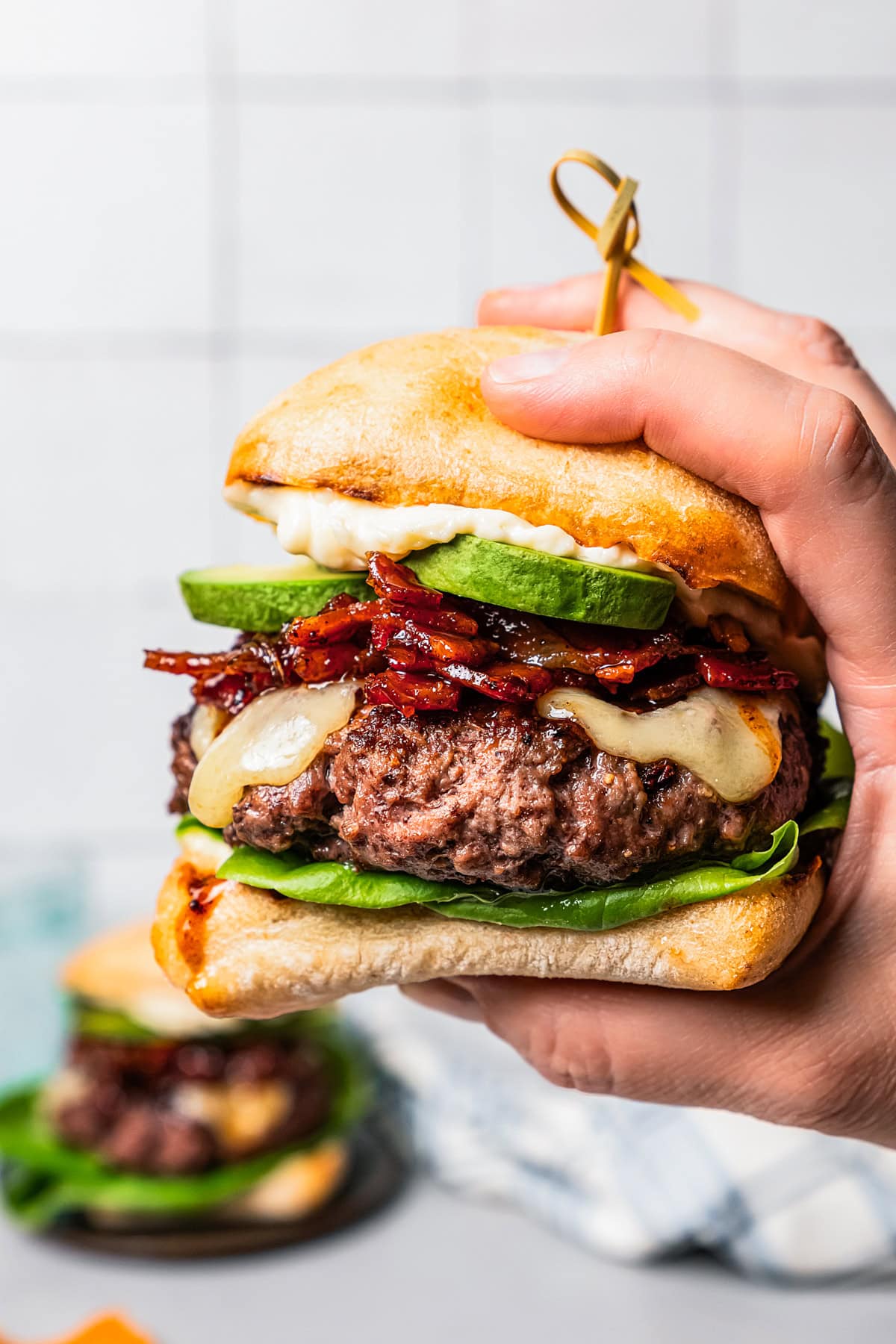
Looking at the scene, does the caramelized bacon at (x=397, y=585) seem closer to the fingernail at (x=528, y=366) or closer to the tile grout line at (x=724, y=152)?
Answer: the fingernail at (x=528, y=366)

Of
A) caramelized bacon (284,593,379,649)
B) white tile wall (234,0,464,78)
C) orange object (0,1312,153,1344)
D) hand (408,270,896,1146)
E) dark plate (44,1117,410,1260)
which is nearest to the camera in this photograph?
hand (408,270,896,1146)

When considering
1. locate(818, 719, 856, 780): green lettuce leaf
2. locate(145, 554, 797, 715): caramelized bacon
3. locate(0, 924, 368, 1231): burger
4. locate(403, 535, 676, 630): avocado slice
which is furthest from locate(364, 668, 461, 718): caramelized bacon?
locate(0, 924, 368, 1231): burger

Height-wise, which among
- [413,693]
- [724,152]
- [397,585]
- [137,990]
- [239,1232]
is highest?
[724,152]

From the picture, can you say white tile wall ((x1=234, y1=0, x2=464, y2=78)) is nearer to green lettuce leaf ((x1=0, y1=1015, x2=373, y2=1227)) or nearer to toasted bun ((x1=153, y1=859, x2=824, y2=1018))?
green lettuce leaf ((x1=0, y1=1015, x2=373, y2=1227))

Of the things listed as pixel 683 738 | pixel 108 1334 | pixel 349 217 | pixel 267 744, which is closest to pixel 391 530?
pixel 267 744

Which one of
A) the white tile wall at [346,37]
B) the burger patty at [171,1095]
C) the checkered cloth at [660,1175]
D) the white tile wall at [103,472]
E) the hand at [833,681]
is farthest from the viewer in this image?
the white tile wall at [103,472]

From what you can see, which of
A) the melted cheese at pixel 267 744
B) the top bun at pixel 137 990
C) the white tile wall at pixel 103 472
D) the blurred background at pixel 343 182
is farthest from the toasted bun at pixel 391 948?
the white tile wall at pixel 103 472

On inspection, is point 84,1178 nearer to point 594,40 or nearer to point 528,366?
point 528,366

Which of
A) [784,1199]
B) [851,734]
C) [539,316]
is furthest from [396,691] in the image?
[784,1199]
